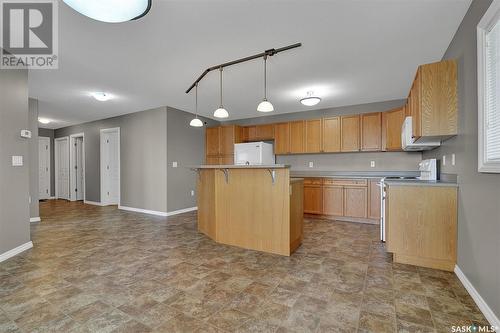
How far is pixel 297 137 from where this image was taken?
18.9 feet

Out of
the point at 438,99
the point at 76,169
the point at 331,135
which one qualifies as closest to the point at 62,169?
the point at 76,169

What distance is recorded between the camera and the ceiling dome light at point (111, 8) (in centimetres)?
150

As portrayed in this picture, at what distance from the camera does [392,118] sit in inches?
185

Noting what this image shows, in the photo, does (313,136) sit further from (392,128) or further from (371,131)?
(392,128)

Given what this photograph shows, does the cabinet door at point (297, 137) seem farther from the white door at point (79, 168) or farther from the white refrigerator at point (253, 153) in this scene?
the white door at point (79, 168)

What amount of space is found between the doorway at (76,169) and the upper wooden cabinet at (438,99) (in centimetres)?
893

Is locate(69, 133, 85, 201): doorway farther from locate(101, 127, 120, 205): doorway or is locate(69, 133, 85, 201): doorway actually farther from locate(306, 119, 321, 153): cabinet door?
locate(306, 119, 321, 153): cabinet door

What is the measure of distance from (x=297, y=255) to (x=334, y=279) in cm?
68

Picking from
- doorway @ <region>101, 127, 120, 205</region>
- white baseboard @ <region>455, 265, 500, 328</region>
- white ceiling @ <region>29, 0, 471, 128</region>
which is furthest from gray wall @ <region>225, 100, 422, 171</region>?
doorway @ <region>101, 127, 120, 205</region>

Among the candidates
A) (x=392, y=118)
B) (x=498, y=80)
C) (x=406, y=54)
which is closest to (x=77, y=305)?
(x=498, y=80)

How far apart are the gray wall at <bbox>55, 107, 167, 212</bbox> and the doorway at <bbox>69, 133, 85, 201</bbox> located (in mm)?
1763

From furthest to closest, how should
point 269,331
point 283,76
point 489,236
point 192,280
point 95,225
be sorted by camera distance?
point 95,225
point 283,76
point 192,280
point 489,236
point 269,331

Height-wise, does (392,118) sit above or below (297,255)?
above

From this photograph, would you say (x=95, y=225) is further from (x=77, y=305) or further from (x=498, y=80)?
(x=498, y=80)
